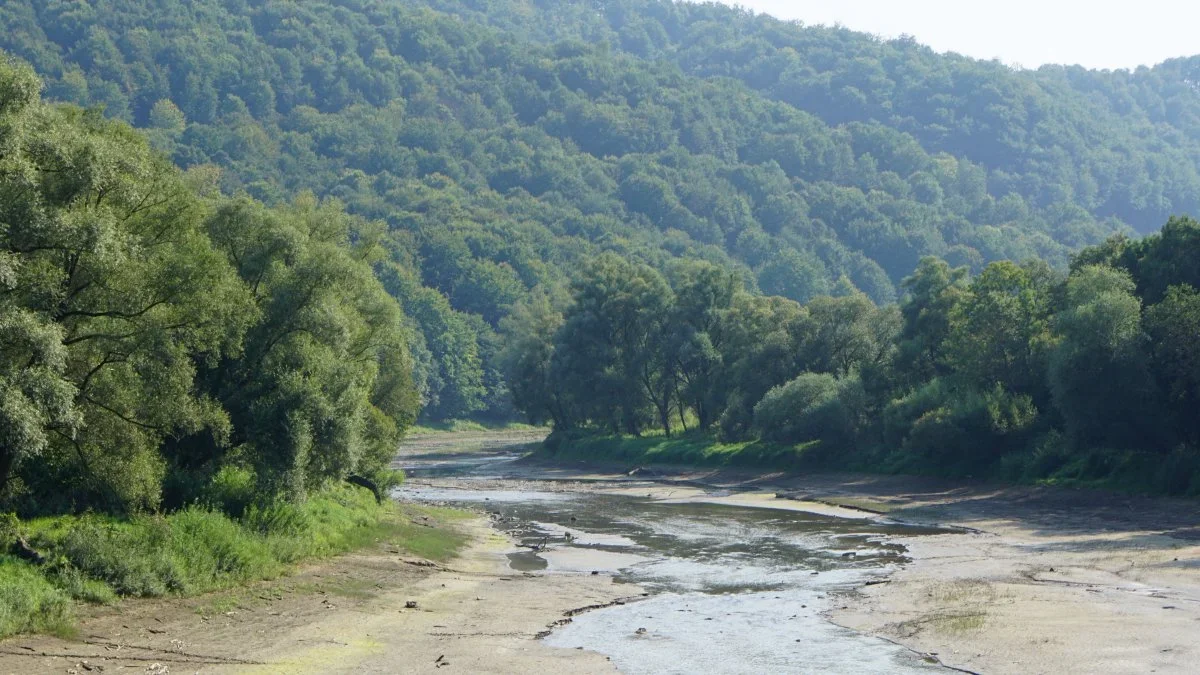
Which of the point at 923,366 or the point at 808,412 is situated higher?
the point at 923,366

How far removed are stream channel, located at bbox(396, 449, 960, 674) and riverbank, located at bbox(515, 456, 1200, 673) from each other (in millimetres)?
1317

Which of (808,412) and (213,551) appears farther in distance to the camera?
(808,412)

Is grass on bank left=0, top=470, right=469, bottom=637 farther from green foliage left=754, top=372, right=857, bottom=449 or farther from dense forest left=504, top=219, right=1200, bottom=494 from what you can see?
green foliage left=754, top=372, right=857, bottom=449

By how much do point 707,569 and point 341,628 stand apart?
16667mm

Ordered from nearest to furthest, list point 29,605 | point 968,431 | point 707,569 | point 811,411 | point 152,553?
point 29,605 → point 152,553 → point 707,569 → point 968,431 → point 811,411

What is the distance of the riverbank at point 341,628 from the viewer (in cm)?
2566

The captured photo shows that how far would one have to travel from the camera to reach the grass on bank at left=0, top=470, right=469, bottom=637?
2745cm

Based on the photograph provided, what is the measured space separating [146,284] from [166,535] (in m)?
6.41

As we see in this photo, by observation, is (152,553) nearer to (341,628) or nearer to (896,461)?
(341,628)

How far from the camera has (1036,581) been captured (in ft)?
123

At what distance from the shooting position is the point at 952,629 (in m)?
29.7

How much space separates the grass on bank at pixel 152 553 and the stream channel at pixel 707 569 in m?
7.53

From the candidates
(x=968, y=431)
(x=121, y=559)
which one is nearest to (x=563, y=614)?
(x=121, y=559)

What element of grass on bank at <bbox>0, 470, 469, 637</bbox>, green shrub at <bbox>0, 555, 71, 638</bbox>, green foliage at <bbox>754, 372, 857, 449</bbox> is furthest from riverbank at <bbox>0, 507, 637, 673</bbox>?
green foliage at <bbox>754, 372, 857, 449</bbox>
